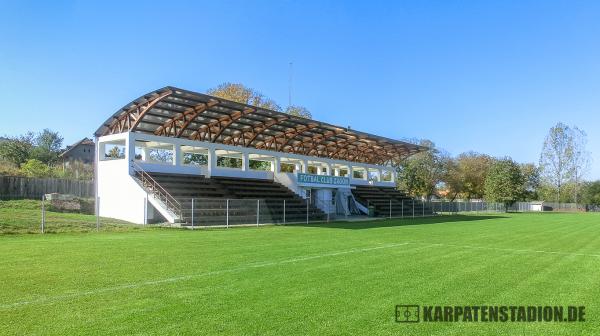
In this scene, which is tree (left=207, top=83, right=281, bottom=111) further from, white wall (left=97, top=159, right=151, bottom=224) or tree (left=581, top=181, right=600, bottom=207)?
tree (left=581, top=181, right=600, bottom=207)

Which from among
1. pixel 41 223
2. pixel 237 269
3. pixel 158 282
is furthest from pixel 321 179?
pixel 158 282

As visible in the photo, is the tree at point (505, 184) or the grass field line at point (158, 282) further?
the tree at point (505, 184)

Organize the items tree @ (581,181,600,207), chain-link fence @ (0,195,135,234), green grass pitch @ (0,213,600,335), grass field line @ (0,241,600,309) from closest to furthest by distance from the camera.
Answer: green grass pitch @ (0,213,600,335) < grass field line @ (0,241,600,309) < chain-link fence @ (0,195,135,234) < tree @ (581,181,600,207)

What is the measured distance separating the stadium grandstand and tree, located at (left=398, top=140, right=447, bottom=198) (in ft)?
75.1

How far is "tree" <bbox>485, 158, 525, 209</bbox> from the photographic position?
217 feet

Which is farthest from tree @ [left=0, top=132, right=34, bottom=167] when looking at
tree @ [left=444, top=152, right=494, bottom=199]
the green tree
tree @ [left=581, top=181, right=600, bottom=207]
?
tree @ [left=581, top=181, right=600, bottom=207]

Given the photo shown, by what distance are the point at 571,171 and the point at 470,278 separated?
87.5 metres

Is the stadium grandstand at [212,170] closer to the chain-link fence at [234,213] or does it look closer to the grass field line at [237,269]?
the chain-link fence at [234,213]

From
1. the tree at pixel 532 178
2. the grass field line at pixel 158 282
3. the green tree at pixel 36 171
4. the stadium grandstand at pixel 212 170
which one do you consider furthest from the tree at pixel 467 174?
the grass field line at pixel 158 282

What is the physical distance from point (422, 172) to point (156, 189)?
5552 centimetres

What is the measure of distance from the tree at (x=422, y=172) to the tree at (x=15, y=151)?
52.4 m

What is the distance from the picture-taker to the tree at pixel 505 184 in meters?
66.2

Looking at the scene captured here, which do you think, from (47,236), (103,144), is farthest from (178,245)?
(103,144)

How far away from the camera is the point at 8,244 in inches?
501
